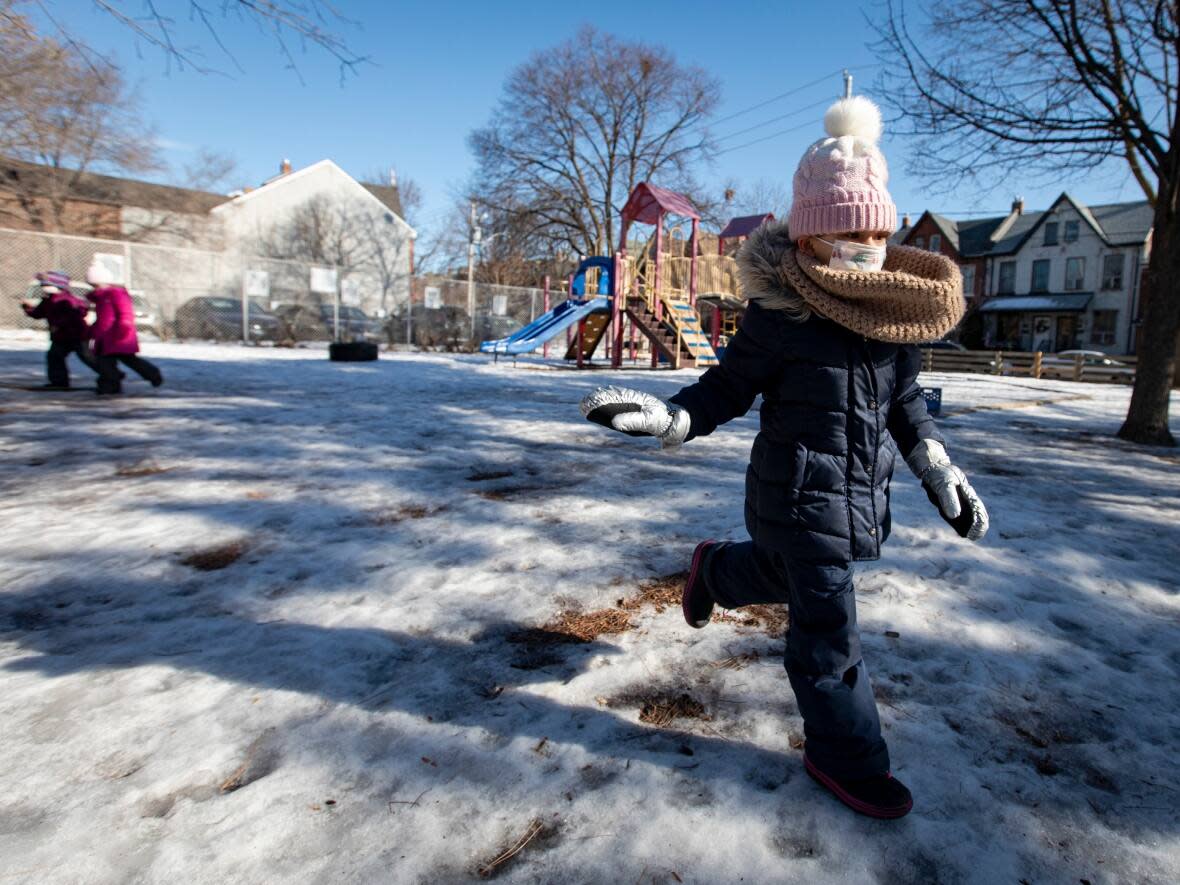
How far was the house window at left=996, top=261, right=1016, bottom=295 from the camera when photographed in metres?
41.5

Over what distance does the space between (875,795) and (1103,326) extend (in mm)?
45589

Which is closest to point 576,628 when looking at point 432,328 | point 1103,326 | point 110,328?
point 110,328

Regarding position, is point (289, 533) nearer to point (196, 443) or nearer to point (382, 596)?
point (382, 596)

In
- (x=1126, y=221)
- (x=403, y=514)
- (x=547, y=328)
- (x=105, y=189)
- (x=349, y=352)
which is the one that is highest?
(x=1126, y=221)

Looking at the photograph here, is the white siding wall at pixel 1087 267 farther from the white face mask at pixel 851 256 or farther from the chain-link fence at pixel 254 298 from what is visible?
the white face mask at pixel 851 256

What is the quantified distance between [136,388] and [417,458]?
584 centimetres

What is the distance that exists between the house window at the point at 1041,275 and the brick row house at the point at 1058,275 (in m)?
0.05

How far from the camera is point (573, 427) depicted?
295 inches

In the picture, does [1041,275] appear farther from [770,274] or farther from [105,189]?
[105,189]

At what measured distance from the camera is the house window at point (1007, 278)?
136 feet

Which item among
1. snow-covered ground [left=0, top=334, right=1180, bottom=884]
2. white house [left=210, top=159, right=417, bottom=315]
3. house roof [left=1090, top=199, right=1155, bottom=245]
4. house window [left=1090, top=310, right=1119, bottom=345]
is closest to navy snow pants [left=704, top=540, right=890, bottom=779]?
snow-covered ground [left=0, top=334, right=1180, bottom=884]

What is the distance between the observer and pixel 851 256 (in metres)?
1.95

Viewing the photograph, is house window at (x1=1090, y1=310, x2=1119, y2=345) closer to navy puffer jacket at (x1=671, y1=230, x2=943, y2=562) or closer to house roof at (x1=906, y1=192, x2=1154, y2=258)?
house roof at (x1=906, y1=192, x2=1154, y2=258)

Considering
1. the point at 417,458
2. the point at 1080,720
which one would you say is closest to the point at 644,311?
the point at 417,458
